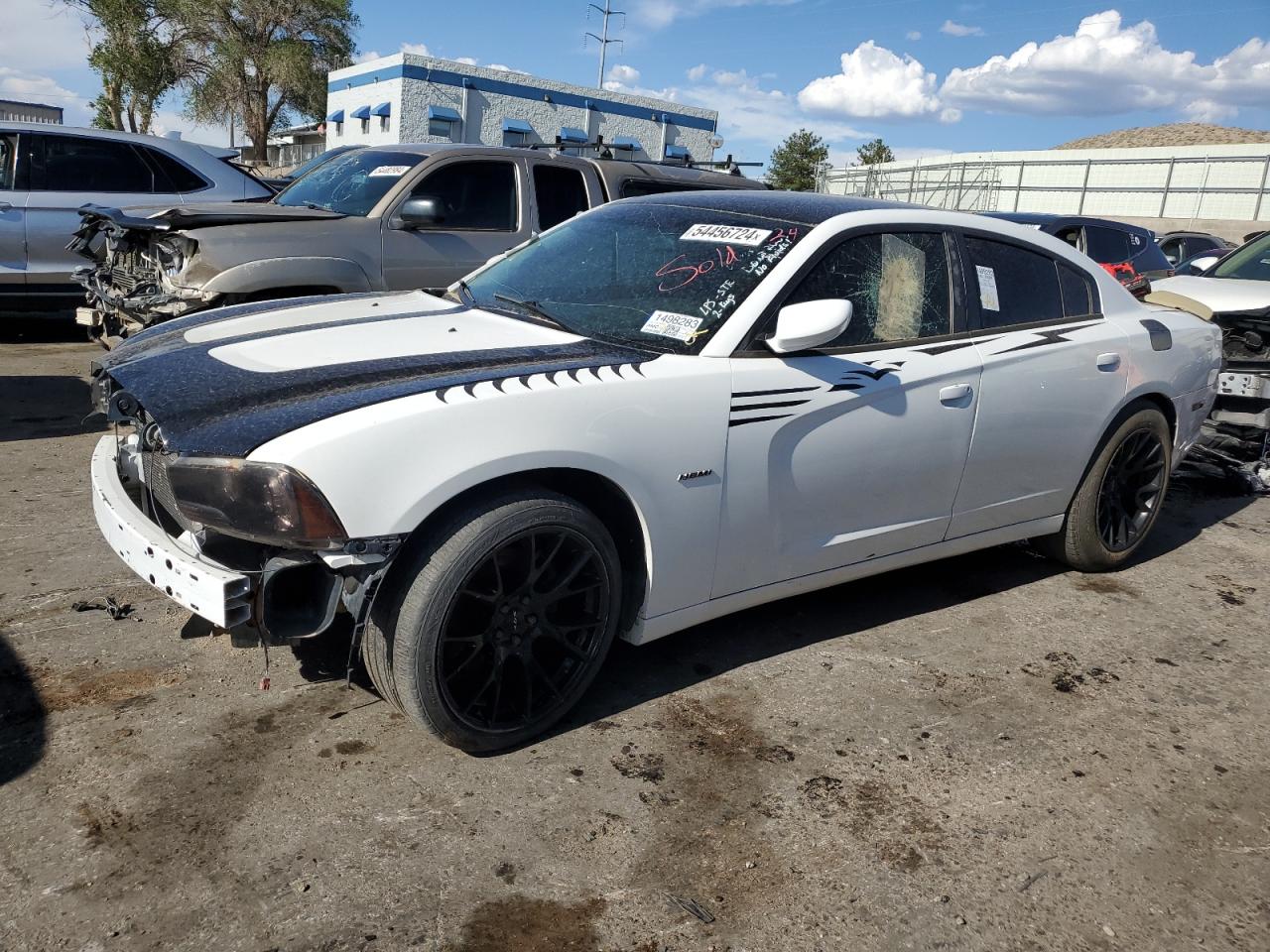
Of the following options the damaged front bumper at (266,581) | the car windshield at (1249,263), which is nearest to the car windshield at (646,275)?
the damaged front bumper at (266,581)

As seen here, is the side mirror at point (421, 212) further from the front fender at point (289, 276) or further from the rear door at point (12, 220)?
the rear door at point (12, 220)

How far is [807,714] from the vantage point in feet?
10.9

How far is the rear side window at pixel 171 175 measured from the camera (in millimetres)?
8438

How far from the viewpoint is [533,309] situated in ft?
12.0

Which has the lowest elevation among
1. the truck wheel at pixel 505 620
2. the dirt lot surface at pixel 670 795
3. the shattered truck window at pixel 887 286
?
the dirt lot surface at pixel 670 795

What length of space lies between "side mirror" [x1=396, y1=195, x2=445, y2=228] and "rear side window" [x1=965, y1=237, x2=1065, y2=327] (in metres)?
3.60

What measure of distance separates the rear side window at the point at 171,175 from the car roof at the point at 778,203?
5.83 meters

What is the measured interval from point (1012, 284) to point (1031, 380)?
0.44 meters

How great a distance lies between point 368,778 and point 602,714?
772 millimetres

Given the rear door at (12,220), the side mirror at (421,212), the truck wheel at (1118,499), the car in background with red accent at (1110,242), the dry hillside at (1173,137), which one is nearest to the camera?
the truck wheel at (1118,499)

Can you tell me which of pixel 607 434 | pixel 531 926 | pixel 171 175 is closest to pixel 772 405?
pixel 607 434

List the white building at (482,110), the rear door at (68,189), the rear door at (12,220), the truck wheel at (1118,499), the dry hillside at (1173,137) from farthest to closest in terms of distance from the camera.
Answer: the dry hillside at (1173,137), the white building at (482,110), the rear door at (68,189), the rear door at (12,220), the truck wheel at (1118,499)

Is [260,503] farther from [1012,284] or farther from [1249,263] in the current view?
[1249,263]

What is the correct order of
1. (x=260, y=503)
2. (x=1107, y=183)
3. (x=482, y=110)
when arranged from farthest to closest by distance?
(x=482, y=110) < (x=1107, y=183) < (x=260, y=503)
